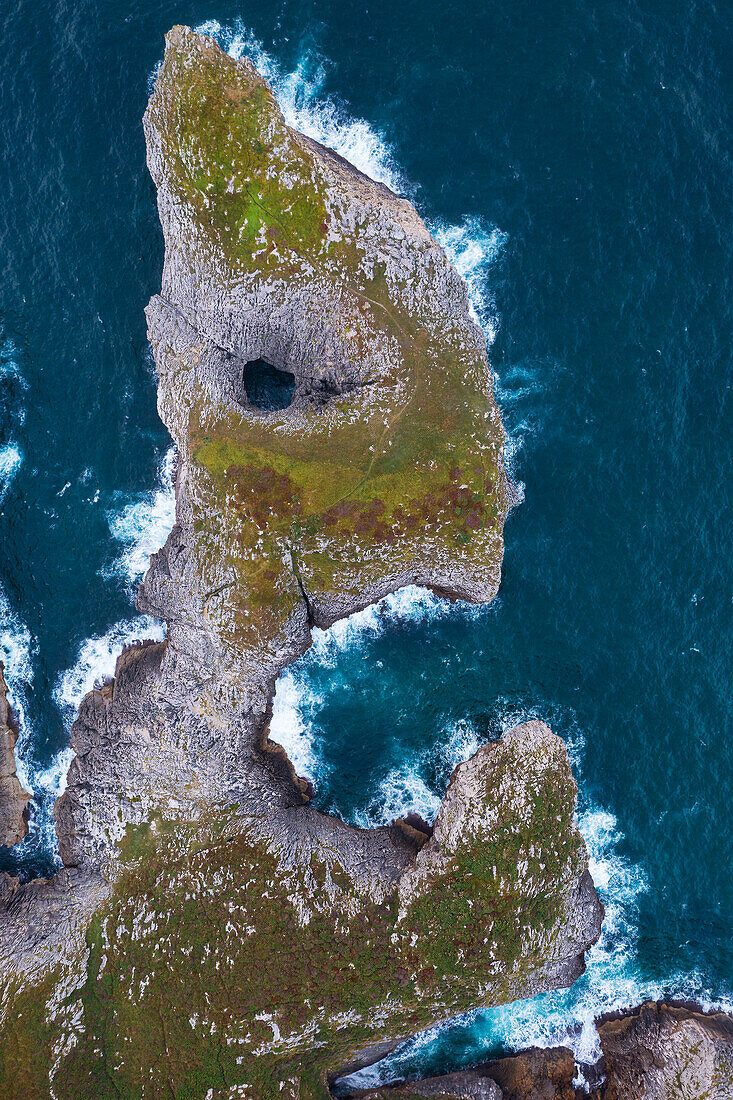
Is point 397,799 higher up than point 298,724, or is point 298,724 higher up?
point 298,724

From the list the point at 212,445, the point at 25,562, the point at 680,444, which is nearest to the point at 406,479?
the point at 212,445

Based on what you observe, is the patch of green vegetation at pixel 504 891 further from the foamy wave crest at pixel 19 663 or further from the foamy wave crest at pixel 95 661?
the foamy wave crest at pixel 19 663

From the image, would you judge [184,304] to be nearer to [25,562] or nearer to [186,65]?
[186,65]

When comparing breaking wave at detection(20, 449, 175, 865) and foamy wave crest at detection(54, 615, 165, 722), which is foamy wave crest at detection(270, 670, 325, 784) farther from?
foamy wave crest at detection(54, 615, 165, 722)

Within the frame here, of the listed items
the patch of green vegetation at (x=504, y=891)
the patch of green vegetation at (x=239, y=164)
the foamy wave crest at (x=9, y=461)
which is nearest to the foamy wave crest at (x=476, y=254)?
the patch of green vegetation at (x=239, y=164)

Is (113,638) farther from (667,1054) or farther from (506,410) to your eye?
(667,1054)

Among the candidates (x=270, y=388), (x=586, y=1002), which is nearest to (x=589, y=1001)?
(x=586, y=1002)

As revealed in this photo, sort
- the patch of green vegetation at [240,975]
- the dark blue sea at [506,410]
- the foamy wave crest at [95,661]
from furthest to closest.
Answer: the foamy wave crest at [95,661] → the dark blue sea at [506,410] → the patch of green vegetation at [240,975]
